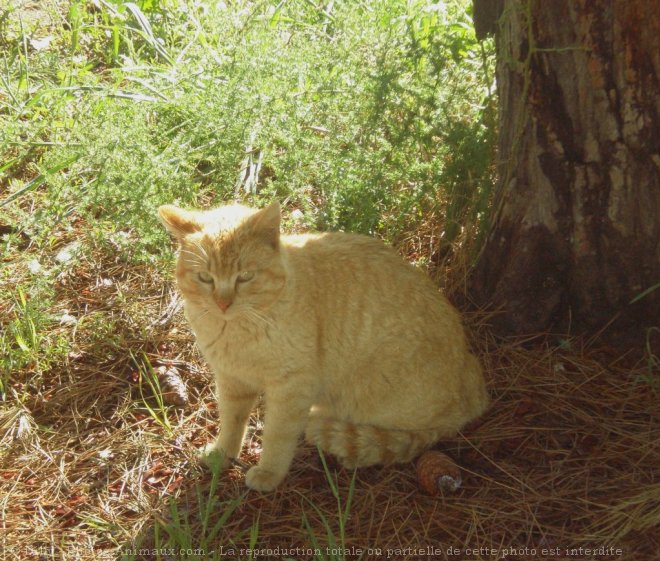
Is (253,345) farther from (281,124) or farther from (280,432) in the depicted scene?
(281,124)

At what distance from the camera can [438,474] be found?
8.91ft

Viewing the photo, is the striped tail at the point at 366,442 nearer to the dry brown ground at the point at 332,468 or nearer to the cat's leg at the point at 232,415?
the dry brown ground at the point at 332,468

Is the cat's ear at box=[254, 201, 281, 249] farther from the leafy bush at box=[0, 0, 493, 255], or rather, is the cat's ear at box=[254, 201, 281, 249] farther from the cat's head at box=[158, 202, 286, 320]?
the leafy bush at box=[0, 0, 493, 255]

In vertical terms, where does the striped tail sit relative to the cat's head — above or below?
below

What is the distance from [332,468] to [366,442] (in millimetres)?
179

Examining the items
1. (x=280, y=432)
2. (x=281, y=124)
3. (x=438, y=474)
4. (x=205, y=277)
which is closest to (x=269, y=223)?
(x=205, y=277)

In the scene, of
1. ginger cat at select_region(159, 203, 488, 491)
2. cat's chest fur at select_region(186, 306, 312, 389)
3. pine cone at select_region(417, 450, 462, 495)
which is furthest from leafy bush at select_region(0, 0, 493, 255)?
pine cone at select_region(417, 450, 462, 495)

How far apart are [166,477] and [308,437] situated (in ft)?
1.96

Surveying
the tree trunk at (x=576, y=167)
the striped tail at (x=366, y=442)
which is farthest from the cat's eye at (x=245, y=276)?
the tree trunk at (x=576, y=167)

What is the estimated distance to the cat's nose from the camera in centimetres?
274

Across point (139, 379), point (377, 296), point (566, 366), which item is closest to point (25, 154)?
point (139, 379)

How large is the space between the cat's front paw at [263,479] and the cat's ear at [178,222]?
0.97 meters

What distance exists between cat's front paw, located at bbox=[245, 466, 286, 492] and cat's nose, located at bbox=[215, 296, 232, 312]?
665 mm

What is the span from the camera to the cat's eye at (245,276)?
2781 mm
